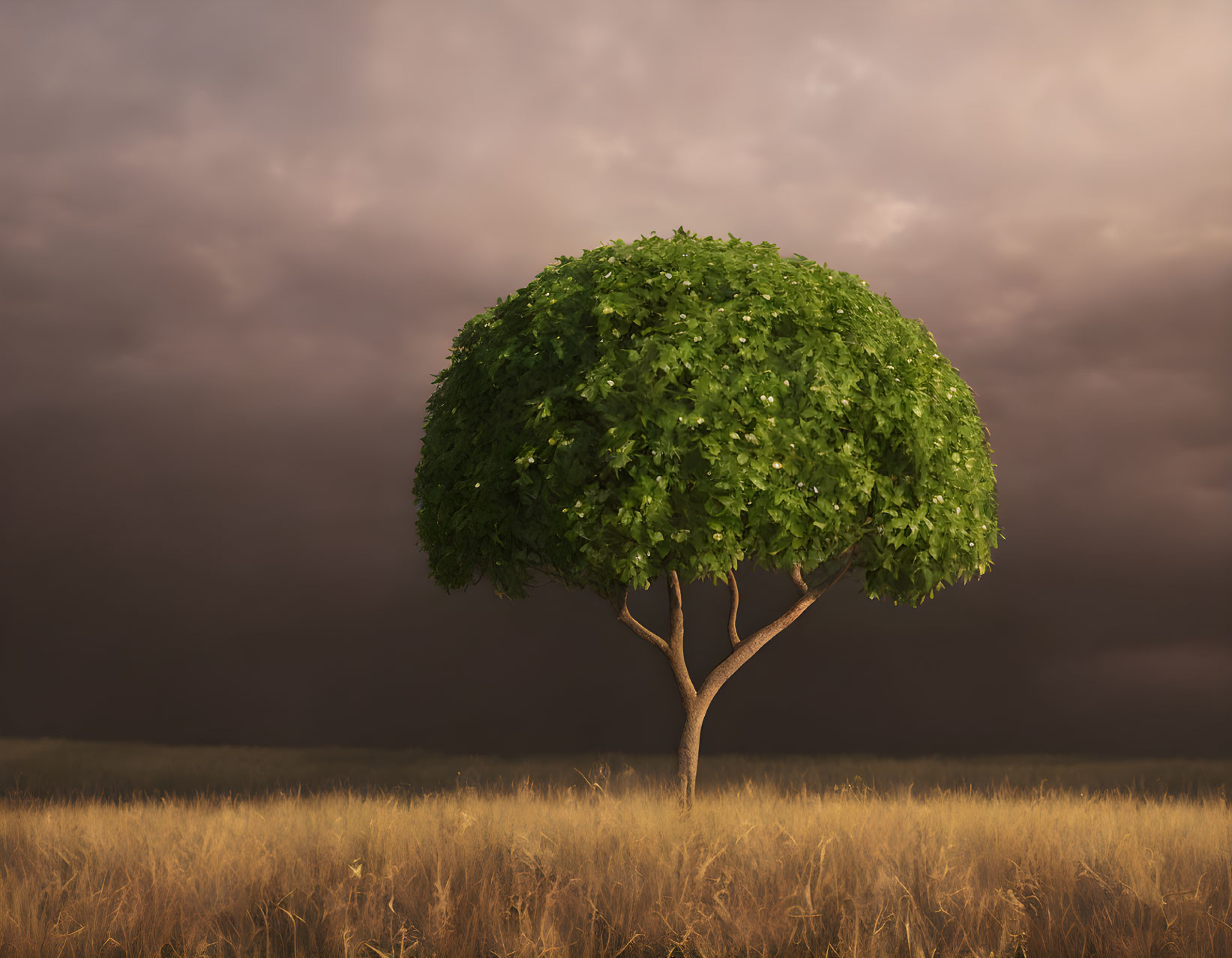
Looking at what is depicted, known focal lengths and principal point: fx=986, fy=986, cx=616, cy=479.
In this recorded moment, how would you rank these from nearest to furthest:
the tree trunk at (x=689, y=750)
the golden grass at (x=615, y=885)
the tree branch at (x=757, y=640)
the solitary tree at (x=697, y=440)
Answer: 1. the golden grass at (x=615, y=885)
2. the solitary tree at (x=697, y=440)
3. the tree trunk at (x=689, y=750)
4. the tree branch at (x=757, y=640)

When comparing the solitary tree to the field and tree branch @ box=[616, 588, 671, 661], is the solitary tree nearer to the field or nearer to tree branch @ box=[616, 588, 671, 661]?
Result: tree branch @ box=[616, 588, 671, 661]

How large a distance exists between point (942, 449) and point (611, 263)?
588 centimetres

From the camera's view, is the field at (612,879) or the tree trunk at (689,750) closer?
the field at (612,879)

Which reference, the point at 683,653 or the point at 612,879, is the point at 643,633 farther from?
the point at 612,879

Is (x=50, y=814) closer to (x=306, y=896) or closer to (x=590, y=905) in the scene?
(x=306, y=896)

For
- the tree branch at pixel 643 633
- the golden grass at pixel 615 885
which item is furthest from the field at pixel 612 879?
the tree branch at pixel 643 633

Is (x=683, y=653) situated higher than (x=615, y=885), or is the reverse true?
(x=683, y=653)

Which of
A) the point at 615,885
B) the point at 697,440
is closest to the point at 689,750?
the point at 697,440

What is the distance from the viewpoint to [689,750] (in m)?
16.3

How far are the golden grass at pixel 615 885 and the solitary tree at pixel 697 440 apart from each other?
12.5 feet

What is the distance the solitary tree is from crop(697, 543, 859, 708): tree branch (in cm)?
4

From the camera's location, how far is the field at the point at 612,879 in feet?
28.5

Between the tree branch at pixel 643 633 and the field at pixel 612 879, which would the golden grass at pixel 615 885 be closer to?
the field at pixel 612 879

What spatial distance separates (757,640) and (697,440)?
5029 millimetres
